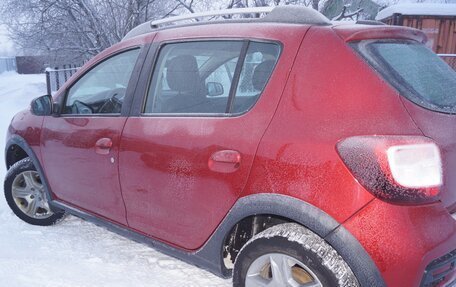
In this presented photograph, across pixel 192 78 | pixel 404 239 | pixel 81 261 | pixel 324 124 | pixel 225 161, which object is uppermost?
pixel 192 78

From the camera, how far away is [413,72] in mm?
1981

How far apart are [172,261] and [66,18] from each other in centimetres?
1399

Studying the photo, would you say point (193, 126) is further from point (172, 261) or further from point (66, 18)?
point (66, 18)

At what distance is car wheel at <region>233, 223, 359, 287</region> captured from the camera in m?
1.80

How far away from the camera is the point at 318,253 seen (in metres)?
1.82

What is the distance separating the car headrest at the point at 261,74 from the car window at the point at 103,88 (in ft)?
3.37

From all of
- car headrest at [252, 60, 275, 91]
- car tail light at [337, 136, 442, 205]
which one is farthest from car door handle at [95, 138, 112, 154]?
car tail light at [337, 136, 442, 205]

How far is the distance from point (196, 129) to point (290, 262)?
856 millimetres

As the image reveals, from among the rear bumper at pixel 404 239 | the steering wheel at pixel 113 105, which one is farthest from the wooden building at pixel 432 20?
the rear bumper at pixel 404 239

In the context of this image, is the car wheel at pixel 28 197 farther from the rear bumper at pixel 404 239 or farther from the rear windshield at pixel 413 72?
the rear windshield at pixel 413 72

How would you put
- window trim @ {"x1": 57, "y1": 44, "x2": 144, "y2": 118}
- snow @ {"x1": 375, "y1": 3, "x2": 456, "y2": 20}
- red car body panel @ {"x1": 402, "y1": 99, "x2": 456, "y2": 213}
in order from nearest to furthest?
red car body panel @ {"x1": 402, "y1": 99, "x2": 456, "y2": 213}, window trim @ {"x1": 57, "y1": 44, "x2": 144, "y2": 118}, snow @ {"x1": 375, "y1": 3, "x2": 456, "y2": 20}

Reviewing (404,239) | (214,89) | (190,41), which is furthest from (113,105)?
(404,239)

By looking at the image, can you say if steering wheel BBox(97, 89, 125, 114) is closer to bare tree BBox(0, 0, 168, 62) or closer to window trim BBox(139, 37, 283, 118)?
window trim BBox(139, 37, 283, 118)

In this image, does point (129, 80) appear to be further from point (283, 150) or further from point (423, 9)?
point (423, 9)
